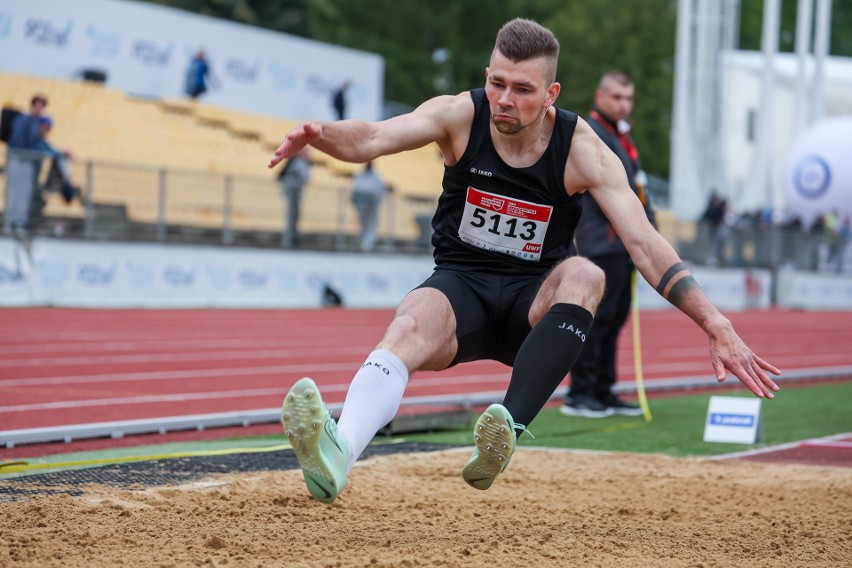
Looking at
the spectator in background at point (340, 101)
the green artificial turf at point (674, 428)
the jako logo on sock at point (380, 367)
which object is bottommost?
the green artificial turf at point (674, 428)

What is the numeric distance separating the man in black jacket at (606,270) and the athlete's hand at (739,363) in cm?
424

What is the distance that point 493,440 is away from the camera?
4.07m

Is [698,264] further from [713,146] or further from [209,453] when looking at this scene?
[209,453]

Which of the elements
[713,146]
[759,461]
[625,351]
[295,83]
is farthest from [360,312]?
[713,146]

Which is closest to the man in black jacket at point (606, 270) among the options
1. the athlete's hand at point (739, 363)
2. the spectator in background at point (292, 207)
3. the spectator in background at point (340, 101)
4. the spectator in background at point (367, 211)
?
the athlete's hand at point (739, 363)

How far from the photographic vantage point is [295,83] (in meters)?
27.5

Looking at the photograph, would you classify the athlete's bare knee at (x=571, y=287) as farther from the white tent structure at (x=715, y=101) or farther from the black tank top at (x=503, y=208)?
the white tent structure at (x=715, y=101)

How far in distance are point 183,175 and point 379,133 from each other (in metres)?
14.2

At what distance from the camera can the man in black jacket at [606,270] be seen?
27.9 ft

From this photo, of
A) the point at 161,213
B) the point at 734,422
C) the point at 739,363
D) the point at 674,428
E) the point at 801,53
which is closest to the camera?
the point at 739,363

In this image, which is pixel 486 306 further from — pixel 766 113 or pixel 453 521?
pixel 766 113

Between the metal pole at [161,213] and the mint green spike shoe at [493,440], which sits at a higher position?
the metal pole at [161,213]

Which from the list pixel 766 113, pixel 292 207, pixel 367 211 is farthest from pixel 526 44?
pixel 766 113

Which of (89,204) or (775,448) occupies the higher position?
(89,204)
